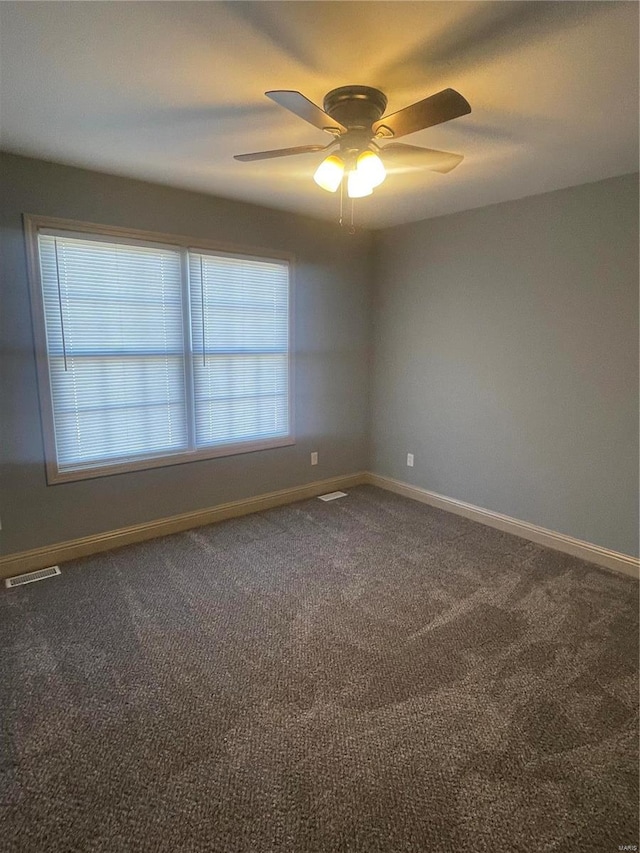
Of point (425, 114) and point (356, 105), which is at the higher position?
point (356, 105)

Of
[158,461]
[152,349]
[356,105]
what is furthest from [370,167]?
[158,461]

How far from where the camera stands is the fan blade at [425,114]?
1.43 meters

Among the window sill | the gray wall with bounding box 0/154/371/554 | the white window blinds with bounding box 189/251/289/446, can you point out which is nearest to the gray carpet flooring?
the gray wall with bounding box 0/154/371/554

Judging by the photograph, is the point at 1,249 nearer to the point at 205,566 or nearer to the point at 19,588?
the point at 19,588

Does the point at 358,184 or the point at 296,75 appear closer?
the point at 296,75

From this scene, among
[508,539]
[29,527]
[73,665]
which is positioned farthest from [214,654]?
[508,539]

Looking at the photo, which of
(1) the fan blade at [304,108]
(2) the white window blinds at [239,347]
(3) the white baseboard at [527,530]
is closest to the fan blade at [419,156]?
(1) the fan blade at [304,108]

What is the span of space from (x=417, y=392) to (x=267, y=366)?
1410 mm

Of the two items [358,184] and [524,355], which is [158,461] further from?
[524,355]

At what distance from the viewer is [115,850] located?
1.35 m

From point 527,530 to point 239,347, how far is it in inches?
106

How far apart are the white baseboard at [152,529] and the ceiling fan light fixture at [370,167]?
2756 millimetres

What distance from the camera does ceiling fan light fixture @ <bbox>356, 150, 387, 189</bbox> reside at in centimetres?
176

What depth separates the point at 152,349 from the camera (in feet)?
10.8
